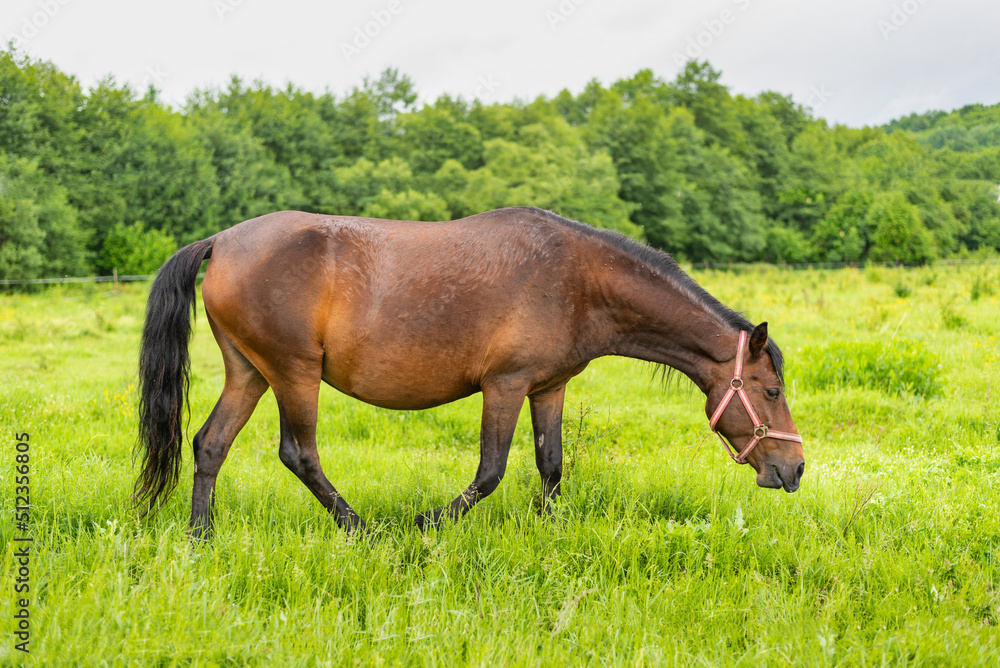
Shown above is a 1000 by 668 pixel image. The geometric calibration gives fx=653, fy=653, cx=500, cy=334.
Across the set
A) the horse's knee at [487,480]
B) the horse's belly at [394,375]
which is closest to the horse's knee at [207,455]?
the horse's belly at [394,375]

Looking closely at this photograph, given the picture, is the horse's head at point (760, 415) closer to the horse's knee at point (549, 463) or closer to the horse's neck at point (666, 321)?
the horse's neck at point (666, 321)

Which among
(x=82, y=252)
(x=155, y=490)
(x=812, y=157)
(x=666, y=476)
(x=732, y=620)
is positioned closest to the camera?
(x=732, y=620)

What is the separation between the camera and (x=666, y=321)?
4059 mm

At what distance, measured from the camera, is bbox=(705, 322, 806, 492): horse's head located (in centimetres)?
391

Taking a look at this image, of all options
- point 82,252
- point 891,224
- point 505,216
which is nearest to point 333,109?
point 82,252

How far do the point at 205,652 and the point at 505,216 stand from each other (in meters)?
2.82

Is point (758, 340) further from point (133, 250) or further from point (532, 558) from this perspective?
point (133, 250)

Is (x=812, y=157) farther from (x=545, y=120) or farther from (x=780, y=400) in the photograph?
(x=780, y=400)

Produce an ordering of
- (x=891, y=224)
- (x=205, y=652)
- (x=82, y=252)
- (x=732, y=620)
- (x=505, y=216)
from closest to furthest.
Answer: (x=205, y=652)
(x=732, y=620)
(x=505, y=216)
(x=82, y=252)
(x=891, y=224)

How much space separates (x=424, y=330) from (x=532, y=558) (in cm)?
141

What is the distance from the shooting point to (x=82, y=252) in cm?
3212

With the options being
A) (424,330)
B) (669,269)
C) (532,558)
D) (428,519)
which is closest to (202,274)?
(424,330)

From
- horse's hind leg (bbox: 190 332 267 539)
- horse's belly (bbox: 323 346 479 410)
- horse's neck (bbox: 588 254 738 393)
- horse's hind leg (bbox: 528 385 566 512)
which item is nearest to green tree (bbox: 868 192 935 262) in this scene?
horse's neck (bbox: 588 254 738 393)

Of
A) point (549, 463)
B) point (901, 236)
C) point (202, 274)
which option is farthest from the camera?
point (901, 236)
